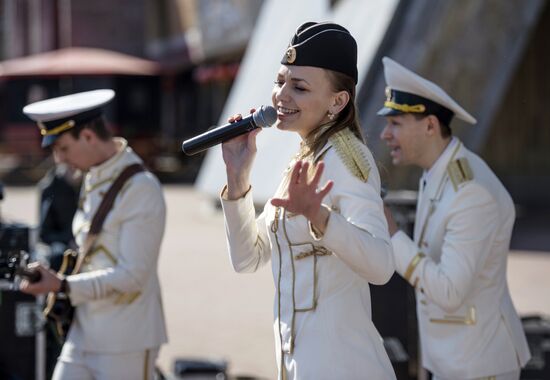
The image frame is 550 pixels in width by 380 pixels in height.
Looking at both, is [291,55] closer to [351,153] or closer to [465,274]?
[351,153]

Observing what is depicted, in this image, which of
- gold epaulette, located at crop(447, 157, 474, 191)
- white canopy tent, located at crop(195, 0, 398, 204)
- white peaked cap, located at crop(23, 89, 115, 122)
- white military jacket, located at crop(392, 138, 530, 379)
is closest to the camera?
white military jacket, located at crop(392, 138, 530, 379)

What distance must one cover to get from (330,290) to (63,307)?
1682mm

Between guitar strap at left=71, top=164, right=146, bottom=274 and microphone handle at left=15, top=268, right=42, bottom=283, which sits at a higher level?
guitar strap at left=71, top=164, right=146, bottom=274

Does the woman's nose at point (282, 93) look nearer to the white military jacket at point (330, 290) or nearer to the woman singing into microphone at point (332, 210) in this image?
the woman singing into microphone at point (332, 210)

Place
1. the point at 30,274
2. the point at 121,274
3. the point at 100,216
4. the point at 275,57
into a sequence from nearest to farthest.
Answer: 1. the point at 30,274
2. the point at 121,274
3. the point at 100,216
4. the point at 275,57

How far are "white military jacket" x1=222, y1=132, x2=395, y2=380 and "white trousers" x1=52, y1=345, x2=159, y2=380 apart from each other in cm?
138

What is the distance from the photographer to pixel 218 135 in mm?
2854

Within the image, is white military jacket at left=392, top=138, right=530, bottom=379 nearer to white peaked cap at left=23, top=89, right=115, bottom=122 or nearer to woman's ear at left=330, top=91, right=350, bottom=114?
woman's ear at left=330, top=91, right=350, bottom=114

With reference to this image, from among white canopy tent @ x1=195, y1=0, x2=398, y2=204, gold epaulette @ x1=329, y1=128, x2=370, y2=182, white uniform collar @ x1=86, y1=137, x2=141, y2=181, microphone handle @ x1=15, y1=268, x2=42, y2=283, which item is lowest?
white canopy tent @ x1=195, y1=0, x2=398, y2=204

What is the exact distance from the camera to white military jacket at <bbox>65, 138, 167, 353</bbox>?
411 centimetres

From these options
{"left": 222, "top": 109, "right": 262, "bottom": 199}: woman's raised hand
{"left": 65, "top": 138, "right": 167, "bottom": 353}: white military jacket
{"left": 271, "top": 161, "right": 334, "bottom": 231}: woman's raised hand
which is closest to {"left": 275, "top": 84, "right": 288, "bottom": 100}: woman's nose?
{"left": 222, "top": 109, "right": 262, "bottom": 199}: woman's raised hand

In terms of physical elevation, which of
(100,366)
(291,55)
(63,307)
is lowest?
(100,366)

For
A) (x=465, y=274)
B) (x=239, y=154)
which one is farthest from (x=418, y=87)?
(x=239, y=154)

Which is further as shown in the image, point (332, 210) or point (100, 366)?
point (100, 366)
